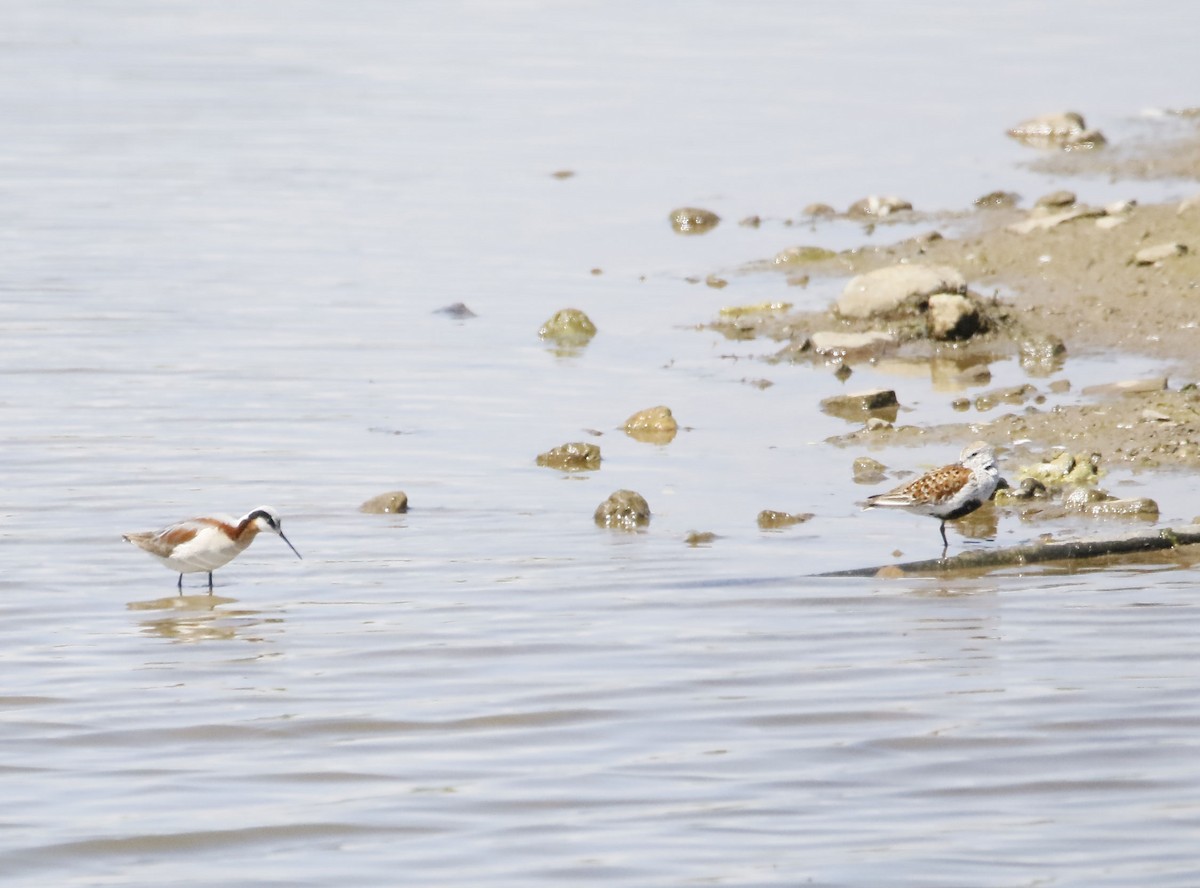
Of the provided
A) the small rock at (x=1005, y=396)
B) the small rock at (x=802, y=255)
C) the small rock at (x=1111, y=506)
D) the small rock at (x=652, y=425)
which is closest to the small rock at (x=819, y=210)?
the small rock at (x=802, y=255)

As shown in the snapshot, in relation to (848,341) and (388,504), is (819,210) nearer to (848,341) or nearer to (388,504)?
(848,341)

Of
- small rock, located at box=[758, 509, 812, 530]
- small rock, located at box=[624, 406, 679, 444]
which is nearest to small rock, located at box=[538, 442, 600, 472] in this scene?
small rock, located at box=[624, 406, 679, 444]

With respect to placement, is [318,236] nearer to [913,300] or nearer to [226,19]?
[913,300]

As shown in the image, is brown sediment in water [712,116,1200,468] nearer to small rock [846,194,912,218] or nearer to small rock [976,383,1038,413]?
small rock [976,383,1038,413]

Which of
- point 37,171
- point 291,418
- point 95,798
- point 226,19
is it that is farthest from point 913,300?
point 226,19

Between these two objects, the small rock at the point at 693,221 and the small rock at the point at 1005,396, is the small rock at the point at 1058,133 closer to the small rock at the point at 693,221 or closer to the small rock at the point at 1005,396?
the small rock at the point at 693,221

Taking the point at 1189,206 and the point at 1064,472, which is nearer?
the point at 1064,472

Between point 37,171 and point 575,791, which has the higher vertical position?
point 37,171

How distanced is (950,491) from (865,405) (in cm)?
339

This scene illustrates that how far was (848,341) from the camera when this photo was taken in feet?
54.2

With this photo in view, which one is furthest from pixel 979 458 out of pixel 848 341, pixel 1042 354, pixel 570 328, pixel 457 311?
pixel 457 311

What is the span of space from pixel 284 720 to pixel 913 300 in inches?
371

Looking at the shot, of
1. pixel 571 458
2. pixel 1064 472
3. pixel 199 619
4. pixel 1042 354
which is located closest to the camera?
pixel 199 619

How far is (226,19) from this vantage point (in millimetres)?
41688
